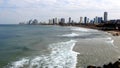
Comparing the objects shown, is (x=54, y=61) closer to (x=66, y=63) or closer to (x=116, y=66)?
(x=66, y=63)

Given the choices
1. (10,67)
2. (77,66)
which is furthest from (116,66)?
(10,67)

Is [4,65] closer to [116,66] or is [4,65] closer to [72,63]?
[72,63]

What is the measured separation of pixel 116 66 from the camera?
65.3 ft

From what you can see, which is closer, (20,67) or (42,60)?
(20,67)

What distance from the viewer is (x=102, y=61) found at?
25.5m

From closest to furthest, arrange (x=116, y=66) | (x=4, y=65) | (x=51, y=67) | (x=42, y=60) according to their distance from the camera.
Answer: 1. (x=116, y=66)
2. (x=51, y=67)
3. (x=4, y=65)
4. (x=42, y=60)

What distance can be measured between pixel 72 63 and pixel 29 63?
4.35m

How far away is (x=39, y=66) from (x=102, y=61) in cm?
700

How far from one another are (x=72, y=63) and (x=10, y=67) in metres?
6.11

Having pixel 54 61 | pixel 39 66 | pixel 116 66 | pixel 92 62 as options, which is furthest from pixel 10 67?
pixel 116 66

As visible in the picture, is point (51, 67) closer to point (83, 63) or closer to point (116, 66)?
point (83, 63)

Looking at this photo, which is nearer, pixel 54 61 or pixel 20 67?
pixel 20 67

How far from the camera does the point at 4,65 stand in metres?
24.0

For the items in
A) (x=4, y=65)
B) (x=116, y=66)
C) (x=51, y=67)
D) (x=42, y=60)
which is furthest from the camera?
(x=42, y=60)
